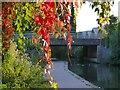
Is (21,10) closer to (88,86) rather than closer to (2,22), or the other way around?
(2,22)

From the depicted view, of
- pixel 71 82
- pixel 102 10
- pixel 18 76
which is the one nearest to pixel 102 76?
pixel 71 82

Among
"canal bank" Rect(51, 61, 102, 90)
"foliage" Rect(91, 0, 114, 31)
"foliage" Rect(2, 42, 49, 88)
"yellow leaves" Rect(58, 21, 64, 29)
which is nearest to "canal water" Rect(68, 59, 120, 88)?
"canal bank" Rect(51, 61, 102, 90)

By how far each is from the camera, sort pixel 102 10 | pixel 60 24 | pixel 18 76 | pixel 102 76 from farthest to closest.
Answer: pixel 102 76, pixel 18 76, pixel 102 10, pixel 60 24

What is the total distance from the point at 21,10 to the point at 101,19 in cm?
50

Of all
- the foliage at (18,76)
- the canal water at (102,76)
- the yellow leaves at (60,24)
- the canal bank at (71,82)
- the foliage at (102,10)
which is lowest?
the canal water at (102,76)

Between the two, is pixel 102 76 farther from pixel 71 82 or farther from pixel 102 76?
pixel 71 82

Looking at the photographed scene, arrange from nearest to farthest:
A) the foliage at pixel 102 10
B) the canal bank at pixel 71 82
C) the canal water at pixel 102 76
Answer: the foliage at pixel 102 10, the canal bank at pixel 71 82, the canal water at pixel 102 76

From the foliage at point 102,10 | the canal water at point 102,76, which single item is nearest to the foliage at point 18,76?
the foliage at point 102,10

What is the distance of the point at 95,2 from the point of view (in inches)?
65.6

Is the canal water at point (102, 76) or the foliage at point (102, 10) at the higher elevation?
the foliage at point (102, 10)

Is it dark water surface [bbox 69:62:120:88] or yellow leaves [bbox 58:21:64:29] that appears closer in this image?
yellow leaves [bbox 58:21:64:29]

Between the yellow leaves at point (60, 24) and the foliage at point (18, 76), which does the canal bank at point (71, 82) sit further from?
the yellow leaves at point (60, 24)

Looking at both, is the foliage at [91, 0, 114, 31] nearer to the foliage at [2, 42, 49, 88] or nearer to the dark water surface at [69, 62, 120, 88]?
the foliage at [2, 42, 49, 88]

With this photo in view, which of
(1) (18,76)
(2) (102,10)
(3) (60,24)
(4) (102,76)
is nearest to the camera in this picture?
(3) (60,24)
